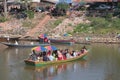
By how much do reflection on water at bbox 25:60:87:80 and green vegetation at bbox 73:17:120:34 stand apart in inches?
696

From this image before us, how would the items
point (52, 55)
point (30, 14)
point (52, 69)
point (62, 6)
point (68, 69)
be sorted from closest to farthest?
point (52, 69), point (68, 69), point (52, 55), point (30, 14), point (62, 6)

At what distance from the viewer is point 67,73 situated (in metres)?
40.1

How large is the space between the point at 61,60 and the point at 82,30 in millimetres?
19586

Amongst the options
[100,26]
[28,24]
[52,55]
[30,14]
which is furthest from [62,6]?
[52,55]

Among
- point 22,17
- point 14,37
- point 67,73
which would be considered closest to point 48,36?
point 14,37

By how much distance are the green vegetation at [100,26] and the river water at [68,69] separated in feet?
35.9

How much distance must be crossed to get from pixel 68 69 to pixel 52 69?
4.93 ft

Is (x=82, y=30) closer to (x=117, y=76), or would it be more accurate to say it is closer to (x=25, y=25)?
(x=25, y=25)

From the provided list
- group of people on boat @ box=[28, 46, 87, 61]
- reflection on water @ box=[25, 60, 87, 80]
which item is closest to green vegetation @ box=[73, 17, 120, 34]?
group of people on boat @ box=[28, 46, 87, 61]

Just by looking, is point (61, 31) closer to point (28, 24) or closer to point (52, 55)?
point (28, 24)

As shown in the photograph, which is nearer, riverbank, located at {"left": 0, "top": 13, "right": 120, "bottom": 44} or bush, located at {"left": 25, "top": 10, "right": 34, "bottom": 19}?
riverbank, located at {"left": 0, "top": 13, "right": 120, "bottom": 44}

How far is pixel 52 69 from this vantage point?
137 feet

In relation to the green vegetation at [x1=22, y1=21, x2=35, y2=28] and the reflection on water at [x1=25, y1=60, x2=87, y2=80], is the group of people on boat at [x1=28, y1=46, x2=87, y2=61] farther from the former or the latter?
the green vegetation at [x1=22, y1=21, x2=35, y2=28]

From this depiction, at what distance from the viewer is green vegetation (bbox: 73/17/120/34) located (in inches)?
2452
